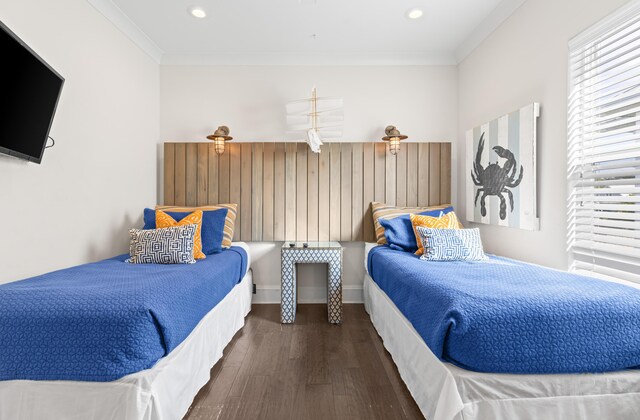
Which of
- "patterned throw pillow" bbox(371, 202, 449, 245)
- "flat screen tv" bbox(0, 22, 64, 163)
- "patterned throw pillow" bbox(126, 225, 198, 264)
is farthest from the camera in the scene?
"patterned throw pillow" bbox(371, 202, 449, 245)

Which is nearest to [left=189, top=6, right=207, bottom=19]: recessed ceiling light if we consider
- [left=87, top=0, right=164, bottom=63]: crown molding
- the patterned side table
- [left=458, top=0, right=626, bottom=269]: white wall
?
[left=87, top=0, right=164, bottom=63]: crown molding

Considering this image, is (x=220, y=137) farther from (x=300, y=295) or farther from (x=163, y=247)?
(x=300, y=295)

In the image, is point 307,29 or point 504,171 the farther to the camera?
point 307,29

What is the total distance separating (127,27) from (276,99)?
1.42m

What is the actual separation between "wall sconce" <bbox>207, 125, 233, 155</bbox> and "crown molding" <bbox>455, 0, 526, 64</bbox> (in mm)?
2485

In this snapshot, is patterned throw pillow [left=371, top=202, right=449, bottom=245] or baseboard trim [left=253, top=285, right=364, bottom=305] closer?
patterned throw pillow [left=371, top=202, right=449, bottom=245]

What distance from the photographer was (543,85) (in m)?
2.22

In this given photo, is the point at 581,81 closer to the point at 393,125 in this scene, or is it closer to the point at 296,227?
the point at 393,125

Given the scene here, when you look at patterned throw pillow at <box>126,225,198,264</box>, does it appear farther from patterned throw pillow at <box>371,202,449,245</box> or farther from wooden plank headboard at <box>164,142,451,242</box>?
patterned throw pillow at <box>371,202,449,245</box>

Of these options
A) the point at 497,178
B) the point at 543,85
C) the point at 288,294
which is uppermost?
the point at 543,85

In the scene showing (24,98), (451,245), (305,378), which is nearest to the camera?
(24,98)

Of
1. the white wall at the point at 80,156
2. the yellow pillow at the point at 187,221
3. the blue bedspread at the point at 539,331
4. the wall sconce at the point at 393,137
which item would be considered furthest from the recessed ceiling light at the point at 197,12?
the blue bedspread at the point at 539,331

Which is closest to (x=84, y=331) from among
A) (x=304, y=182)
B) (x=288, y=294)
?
(x=288, y=294)

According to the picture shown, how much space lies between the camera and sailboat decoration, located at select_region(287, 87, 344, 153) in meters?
3.01
